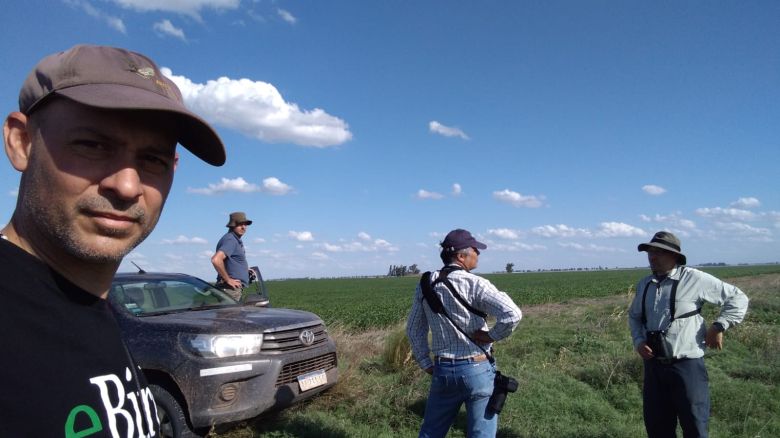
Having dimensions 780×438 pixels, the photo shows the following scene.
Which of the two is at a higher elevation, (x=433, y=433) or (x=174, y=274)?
(x=174, y=274)

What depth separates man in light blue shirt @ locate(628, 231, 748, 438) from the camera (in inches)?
165

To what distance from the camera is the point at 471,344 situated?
377 centimetres

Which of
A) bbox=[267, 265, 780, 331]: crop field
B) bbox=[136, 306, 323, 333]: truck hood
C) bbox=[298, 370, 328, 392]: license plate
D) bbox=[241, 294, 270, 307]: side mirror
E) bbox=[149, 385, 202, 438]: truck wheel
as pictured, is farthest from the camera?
bbox=[267, 265, 780, 331]: crop field

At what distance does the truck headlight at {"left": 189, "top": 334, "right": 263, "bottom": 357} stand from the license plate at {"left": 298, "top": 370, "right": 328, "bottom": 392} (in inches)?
24.6

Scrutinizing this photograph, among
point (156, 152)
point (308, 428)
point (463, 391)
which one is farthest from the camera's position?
point (308, 428)

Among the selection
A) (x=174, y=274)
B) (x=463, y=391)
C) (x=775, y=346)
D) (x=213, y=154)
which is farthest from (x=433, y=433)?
(x=775, y=346)

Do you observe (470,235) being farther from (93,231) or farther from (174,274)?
(174,274)

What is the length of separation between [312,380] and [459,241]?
94.9 inches

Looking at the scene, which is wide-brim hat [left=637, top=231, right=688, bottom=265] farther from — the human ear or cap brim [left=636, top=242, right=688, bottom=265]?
the human ear

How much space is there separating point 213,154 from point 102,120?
360 millimetres

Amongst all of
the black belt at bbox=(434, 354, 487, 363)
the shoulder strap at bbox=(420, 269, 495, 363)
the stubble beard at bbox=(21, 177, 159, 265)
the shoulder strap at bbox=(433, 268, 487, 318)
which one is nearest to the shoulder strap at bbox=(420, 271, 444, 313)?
the shoulder strap at bbox=(420, 269, 495, 363)

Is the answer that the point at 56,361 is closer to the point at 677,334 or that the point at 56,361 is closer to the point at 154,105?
the point at 154,105

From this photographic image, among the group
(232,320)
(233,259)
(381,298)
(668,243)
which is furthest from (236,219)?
(381,298)

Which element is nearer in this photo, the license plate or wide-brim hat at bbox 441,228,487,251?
wide-brim hat at bbox 441,228,487,251
